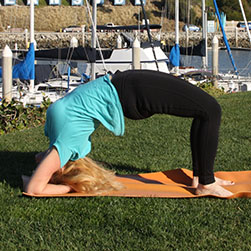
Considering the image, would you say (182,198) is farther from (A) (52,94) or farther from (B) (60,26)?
(B) (60,26)

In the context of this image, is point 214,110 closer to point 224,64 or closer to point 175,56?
point 175,56

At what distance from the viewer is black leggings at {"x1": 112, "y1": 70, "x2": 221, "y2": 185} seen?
164 inches

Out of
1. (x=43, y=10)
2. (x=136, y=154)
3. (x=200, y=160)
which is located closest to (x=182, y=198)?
(x=200, y=160)

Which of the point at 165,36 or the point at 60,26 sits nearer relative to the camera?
the point at 165,36

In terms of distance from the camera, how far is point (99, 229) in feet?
12.7

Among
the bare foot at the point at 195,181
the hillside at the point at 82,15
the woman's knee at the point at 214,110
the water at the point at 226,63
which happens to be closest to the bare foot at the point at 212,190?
the bare foot at the point at 195,181

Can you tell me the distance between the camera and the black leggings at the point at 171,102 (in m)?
4.16

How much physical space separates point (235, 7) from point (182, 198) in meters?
71.8

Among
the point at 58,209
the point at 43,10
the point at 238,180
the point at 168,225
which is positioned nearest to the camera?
the point at 168,225

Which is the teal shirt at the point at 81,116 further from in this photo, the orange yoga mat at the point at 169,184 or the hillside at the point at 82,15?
the hillside at the point at 82,15

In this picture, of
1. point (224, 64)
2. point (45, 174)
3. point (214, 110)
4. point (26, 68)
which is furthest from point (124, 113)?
point (224, 64)

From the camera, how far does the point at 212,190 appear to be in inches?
175

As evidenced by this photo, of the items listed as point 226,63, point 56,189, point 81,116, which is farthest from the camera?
point 226,63

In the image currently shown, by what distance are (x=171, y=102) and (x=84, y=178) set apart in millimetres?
1089
